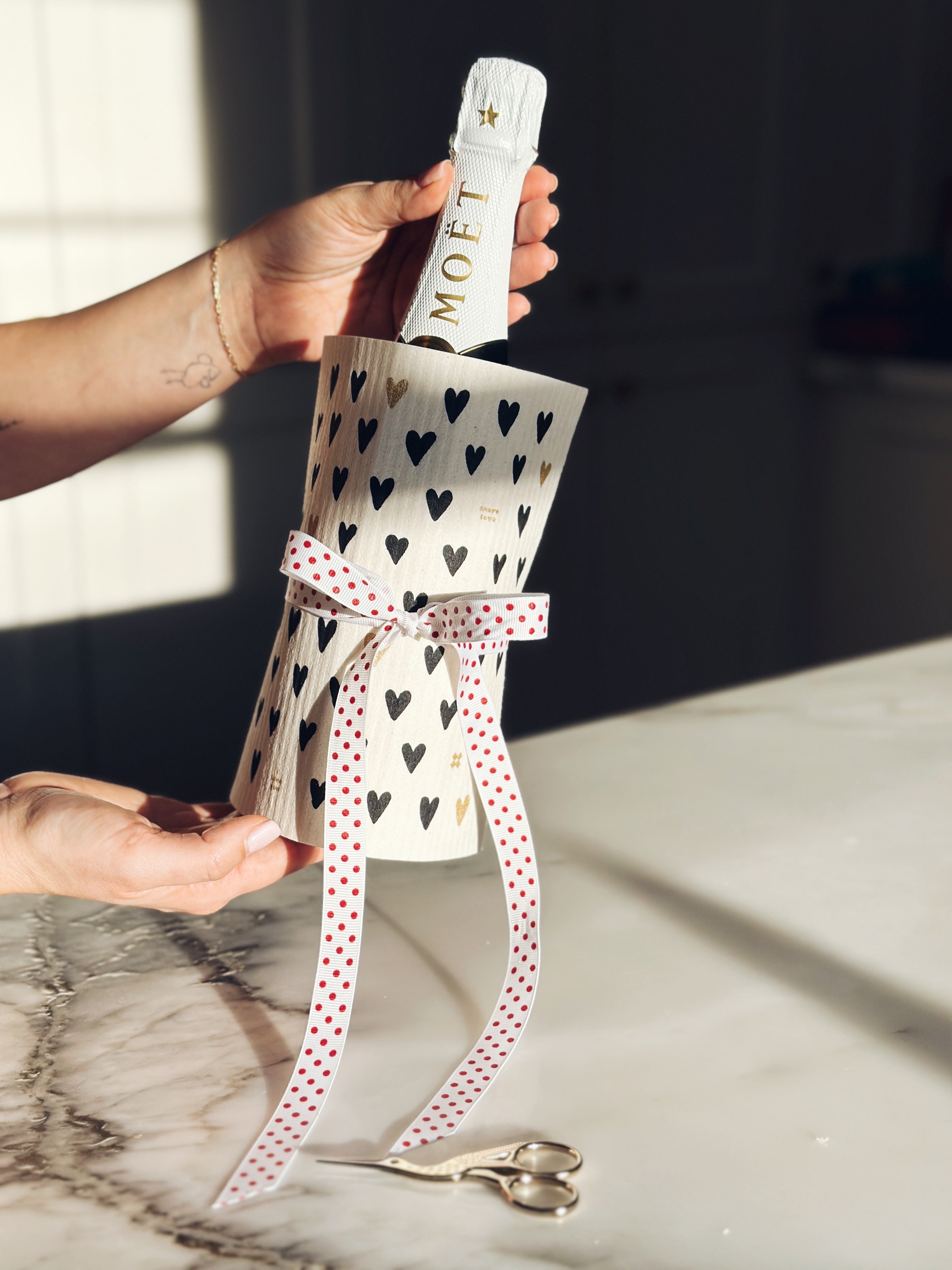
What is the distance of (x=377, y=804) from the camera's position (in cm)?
58

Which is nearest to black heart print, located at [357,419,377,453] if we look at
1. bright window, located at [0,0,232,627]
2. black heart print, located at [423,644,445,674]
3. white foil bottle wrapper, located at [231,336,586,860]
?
white foil bottle wrapper, located at [231,336,586,860]

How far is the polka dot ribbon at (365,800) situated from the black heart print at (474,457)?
0.06m

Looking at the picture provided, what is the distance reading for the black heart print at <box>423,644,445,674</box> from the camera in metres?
0.57

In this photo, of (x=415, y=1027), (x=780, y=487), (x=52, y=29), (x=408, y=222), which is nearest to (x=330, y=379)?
(x=408, y=222)

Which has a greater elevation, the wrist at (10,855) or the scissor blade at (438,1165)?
the wrist at (10,855)

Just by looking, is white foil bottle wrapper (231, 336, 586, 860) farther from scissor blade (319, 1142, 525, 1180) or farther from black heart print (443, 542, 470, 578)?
scissor blade (319, 1142, 525, 1180)

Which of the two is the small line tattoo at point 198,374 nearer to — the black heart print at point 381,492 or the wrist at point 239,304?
the wrist at point 239,304

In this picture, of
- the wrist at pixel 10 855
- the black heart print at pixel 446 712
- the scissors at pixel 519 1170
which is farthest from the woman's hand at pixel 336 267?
the scissors at pixel 519 1170

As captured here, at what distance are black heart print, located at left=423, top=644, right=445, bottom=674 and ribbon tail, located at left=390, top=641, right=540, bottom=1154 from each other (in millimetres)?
21

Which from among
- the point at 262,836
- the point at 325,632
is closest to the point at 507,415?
the point at 325,632

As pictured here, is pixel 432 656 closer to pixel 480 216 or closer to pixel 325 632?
pixel 325 632

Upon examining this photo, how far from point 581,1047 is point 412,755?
16cm

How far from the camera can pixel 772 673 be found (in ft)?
9.50

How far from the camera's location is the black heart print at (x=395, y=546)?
22.2 inches
